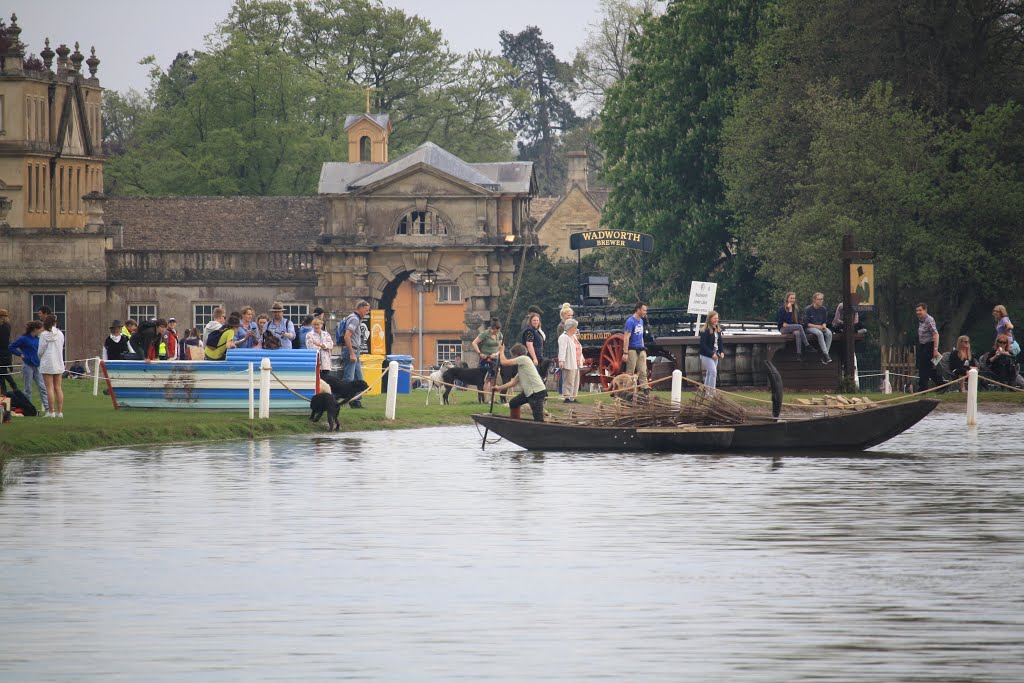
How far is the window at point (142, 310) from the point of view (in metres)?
76.1

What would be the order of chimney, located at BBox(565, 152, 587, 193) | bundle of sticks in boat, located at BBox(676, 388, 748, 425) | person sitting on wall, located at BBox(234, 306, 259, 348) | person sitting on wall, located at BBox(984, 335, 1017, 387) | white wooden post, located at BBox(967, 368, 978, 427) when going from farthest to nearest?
1. chimney, located at BBox(565, 152, 587, 193)
2. person sitting on wall, located at BBox(984, 335, 1017, 387)
3. person sitting on wall, located at BBox(234, 306, 259, 348)
4. white wooden post, located at BBox(967, 368, 978, 427)
5. bundle of sticks in boat, located at BBox(676, 388, 748, 425)

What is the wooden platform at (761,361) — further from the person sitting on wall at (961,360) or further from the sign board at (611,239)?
the sign board at (611,239)

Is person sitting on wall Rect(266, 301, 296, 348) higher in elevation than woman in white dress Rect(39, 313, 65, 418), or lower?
higher

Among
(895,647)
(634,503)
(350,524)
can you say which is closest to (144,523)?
Answer: (350,524)

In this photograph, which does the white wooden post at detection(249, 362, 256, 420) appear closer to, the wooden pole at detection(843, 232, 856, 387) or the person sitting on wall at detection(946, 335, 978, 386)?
the wooden pole at detection(843, 232, 856, 387)

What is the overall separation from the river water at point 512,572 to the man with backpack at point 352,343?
27.8ft

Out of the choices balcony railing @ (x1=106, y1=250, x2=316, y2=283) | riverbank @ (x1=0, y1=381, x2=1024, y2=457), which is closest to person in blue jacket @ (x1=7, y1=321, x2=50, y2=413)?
riverbank @ (x1=0, y1=381, x2=1024, y2=457)

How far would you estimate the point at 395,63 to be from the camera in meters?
95.2

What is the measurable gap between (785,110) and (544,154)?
72.4 m

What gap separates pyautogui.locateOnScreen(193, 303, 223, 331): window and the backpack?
4666cm

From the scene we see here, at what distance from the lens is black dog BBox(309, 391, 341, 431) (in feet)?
97.6

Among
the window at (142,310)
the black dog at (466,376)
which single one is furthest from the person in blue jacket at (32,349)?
the window at (142,310)

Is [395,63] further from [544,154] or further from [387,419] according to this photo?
[387,419]

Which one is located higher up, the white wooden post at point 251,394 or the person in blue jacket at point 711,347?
the person in blue jacket at point 711,347
